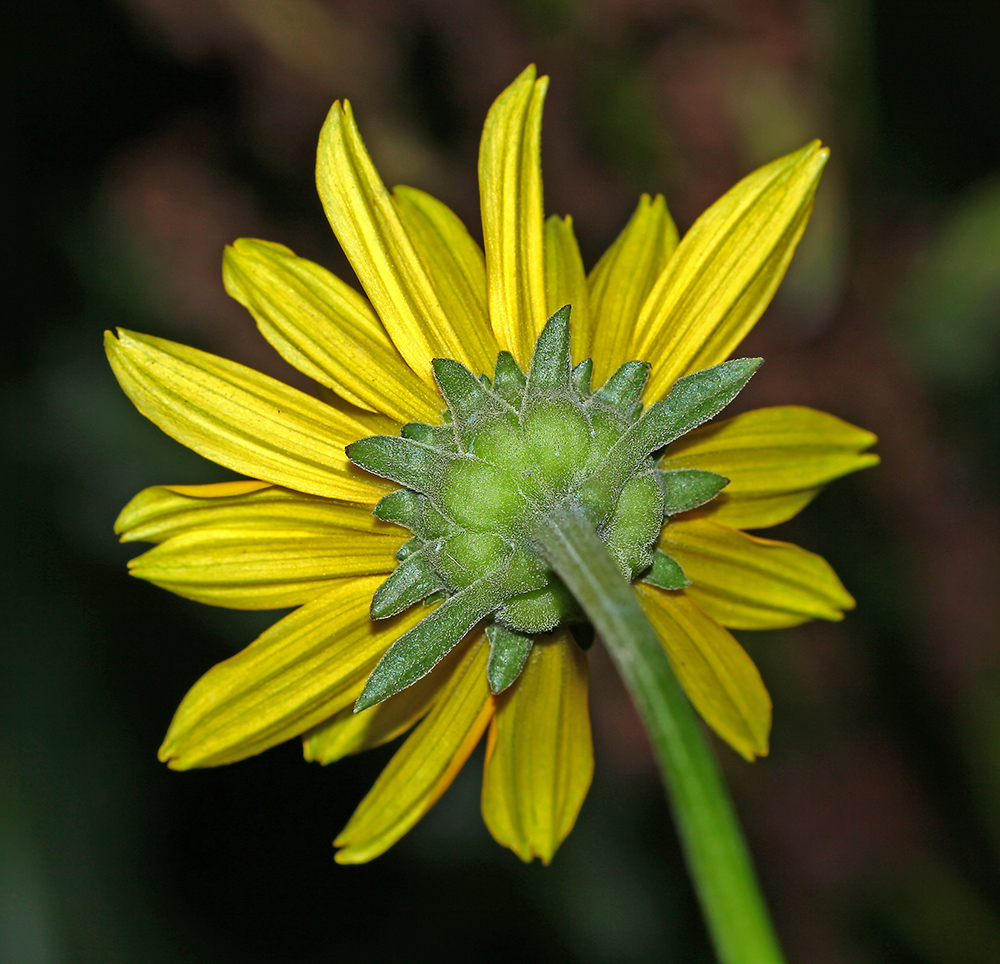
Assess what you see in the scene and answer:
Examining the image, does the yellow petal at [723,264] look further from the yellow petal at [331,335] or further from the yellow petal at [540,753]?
the yellow petal at [540,753]

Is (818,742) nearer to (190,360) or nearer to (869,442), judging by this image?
(869,442)

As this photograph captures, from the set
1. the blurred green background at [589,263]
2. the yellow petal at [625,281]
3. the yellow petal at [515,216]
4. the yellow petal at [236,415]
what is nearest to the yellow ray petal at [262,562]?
the yellow petal at [236,415]

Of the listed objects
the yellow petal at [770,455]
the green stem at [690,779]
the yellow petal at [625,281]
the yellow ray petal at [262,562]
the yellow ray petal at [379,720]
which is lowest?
the green stem at [690,779]

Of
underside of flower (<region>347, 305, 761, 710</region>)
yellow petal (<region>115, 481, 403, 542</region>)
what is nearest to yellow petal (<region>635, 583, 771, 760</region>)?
underside of flower (<region>347, 305, 761, 710</region>)

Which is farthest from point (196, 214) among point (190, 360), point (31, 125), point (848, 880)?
point (848, 880)

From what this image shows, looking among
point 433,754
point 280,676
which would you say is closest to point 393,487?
point 280,676
